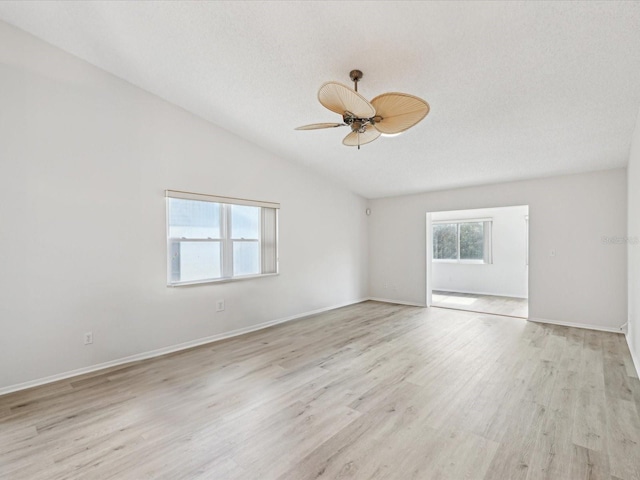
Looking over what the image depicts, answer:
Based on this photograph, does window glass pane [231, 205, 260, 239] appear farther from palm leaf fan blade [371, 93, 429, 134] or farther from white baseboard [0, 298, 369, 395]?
palm leaf fan blade [371, 93, 429, 134]

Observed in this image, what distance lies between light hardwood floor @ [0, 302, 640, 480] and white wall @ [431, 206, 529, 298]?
12.4ft

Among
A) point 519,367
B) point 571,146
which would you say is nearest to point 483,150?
point 571,146

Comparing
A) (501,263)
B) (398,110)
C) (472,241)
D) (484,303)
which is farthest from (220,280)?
(501,263)

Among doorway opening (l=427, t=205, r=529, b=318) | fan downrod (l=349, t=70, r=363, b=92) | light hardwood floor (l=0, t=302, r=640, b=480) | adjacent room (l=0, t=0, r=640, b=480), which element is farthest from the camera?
doorway opening (l=427, t=205, r=529, b=318)

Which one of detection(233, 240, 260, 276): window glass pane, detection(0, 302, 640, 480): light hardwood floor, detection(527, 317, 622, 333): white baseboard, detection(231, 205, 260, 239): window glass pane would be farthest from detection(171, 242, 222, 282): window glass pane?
detection(527, 317, 622, 333): white baseboard

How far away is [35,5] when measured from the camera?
104 inches

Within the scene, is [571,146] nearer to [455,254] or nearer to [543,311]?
[543,311]

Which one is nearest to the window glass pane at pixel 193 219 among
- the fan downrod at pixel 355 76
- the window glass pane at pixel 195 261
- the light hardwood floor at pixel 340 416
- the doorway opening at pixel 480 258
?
the window glass pane at pixel 195 261

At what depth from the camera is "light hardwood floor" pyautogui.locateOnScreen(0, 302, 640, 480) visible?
1820 millimetres

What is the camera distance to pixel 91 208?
325cm

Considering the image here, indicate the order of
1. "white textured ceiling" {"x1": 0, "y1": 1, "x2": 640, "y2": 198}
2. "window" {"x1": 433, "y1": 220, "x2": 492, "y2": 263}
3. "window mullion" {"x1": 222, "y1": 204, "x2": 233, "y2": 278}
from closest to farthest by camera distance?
"white textured ceiling" {"x1": 0, "y1": 1, "x2": 640, "y2": 198} → "window mullion" {"x1": 222, "y1": 204, "x2": 233, "y2": 278} → "window" {"x1": 433, "y1": 220, "x2": 492, "y2": 263}

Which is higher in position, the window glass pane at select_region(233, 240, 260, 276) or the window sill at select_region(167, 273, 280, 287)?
the window glass pane at select_region(233, 240, 260, 276)

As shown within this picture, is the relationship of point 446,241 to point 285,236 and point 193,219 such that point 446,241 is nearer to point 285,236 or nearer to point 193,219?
point 285,236

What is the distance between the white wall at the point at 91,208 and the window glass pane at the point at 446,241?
6.07 meters
